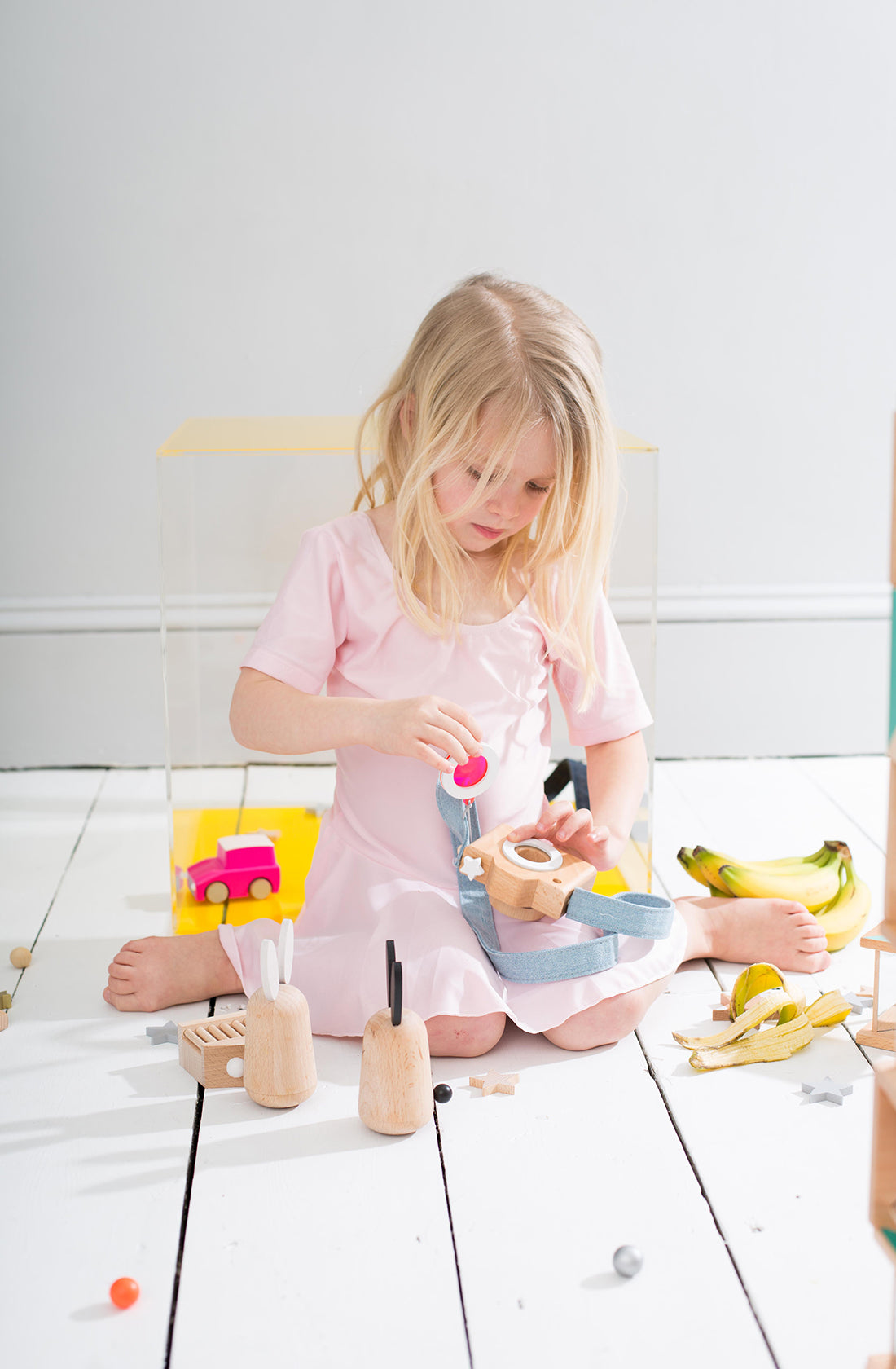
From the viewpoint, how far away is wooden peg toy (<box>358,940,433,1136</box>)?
948mm

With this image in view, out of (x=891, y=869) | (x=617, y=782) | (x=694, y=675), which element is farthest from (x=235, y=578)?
(x=891, y=869)

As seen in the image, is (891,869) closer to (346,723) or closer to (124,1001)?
(346,723)

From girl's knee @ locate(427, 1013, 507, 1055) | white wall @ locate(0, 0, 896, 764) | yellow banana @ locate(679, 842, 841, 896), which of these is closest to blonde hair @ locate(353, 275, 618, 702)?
yellow banana @ locate(679, 842, 841, 896)

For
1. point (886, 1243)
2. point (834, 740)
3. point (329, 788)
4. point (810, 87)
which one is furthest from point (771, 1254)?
point (810, 87)

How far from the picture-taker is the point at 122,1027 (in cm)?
115

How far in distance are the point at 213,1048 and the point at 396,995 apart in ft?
0.63

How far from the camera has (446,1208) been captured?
0.89m

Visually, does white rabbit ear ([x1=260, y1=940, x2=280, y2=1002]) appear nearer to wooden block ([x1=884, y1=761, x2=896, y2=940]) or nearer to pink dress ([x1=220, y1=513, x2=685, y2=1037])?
pink dress ([x1=220, y1=513, x2=685, y2=1037])

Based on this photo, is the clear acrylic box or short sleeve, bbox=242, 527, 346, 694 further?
the clear acrylic box

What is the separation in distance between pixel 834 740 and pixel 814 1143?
43.7 inches

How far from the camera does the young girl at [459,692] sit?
43.5 inches

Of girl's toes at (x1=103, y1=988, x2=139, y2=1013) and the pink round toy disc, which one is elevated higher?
the pink round toy disc

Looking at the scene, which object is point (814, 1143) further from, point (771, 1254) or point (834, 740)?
point (834, 740)

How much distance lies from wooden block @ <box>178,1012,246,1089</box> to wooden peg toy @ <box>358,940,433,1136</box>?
4.8 inches
